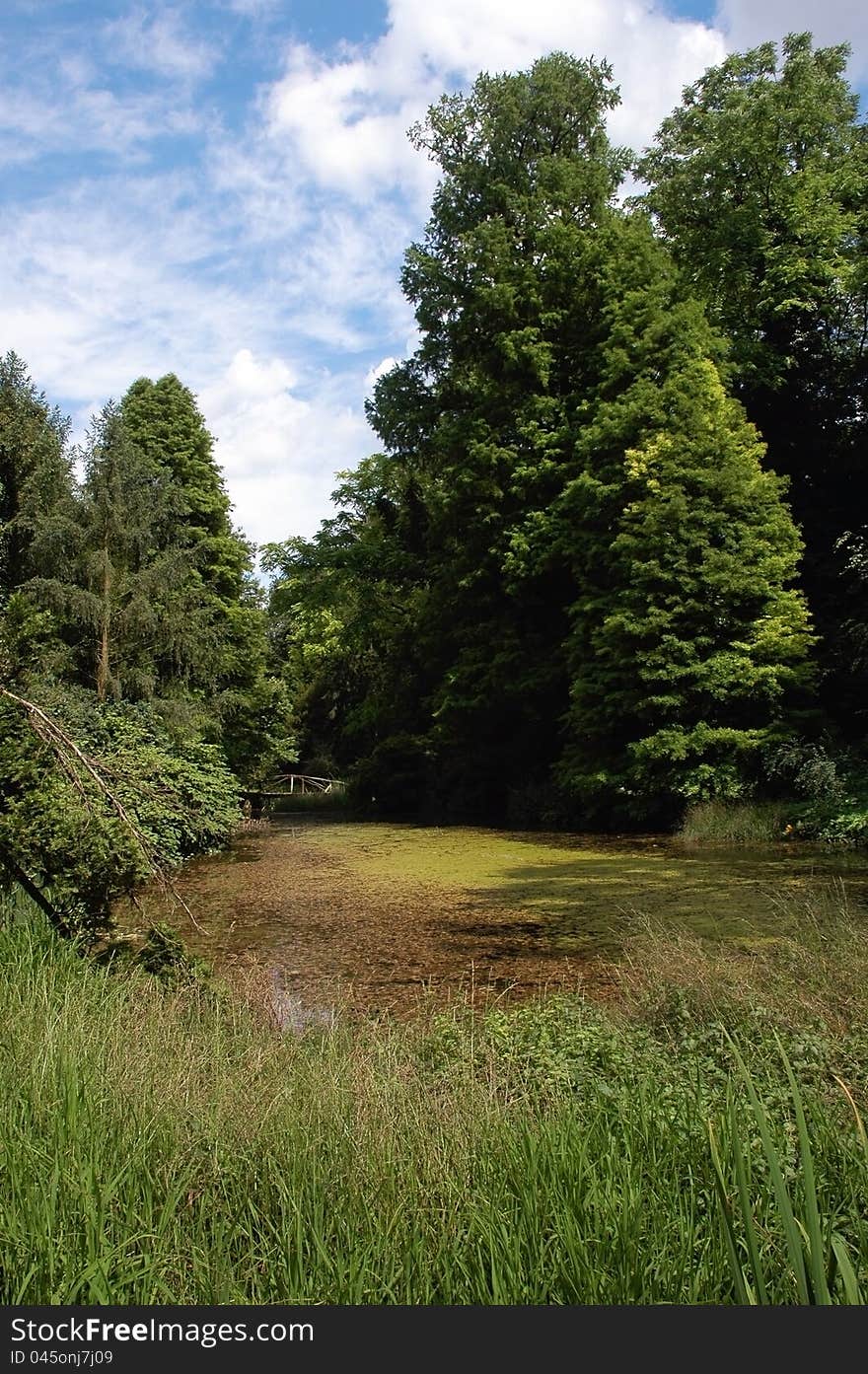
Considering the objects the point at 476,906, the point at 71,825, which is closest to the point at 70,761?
the point at 71,825

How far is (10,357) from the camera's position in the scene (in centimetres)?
1756

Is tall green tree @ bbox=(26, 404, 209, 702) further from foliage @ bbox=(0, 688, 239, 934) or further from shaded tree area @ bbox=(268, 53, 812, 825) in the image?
foliage @ bbox=(0, 688, 239, 934)

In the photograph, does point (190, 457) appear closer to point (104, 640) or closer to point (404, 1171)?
point (104, 640)

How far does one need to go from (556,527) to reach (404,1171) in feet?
60.1

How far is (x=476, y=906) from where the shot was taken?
953 centimetres

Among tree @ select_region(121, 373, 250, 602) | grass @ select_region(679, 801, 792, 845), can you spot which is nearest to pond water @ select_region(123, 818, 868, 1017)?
grass @ select_region(679, 801, 792, 845)

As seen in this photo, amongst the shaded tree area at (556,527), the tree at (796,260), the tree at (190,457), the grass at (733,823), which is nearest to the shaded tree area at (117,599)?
the tree at (190,457)

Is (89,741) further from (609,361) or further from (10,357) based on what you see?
(609,361)

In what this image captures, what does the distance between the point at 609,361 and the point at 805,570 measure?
224 inches

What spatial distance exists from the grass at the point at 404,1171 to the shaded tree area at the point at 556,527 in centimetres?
1300

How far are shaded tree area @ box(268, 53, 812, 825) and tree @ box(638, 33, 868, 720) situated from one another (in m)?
1.11

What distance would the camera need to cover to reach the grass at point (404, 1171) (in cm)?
209

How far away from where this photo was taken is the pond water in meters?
6.70

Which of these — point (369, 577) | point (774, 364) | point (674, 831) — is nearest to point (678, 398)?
point (774, 364)
